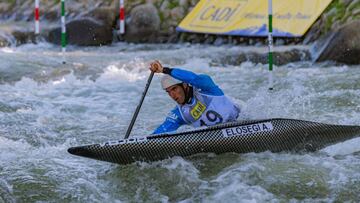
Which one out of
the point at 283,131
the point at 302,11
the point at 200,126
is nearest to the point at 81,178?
the point at 200,126

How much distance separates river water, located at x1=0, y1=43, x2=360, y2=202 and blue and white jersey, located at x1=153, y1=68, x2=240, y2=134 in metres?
0.34

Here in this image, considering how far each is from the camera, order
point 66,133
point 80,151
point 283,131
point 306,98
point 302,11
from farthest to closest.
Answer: point 302,11 < point 306,98 < point 66,133 < point 283,131 < point 80,151

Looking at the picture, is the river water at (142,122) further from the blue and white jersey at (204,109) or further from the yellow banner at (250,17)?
the yellow banner at (250,17)

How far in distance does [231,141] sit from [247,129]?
6.3 inches

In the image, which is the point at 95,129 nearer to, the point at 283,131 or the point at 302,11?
the point at 283,131

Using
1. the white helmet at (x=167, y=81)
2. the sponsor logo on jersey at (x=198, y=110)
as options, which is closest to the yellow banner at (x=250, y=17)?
the sponsor logo on jersey at (x=198, y=110)

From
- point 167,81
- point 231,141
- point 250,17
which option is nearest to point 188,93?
point 167,81

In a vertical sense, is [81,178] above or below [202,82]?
below

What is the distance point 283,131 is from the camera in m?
5.93

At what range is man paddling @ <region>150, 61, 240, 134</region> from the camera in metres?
5.80

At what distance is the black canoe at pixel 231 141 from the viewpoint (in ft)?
18.6

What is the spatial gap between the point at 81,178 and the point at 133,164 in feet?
1.50

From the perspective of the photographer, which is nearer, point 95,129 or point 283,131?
point 283,131

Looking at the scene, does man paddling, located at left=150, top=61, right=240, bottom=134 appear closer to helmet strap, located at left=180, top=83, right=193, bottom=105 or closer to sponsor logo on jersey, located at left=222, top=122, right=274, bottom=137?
helmet strap, located at left=180, top=83, right=193, bottom=105
